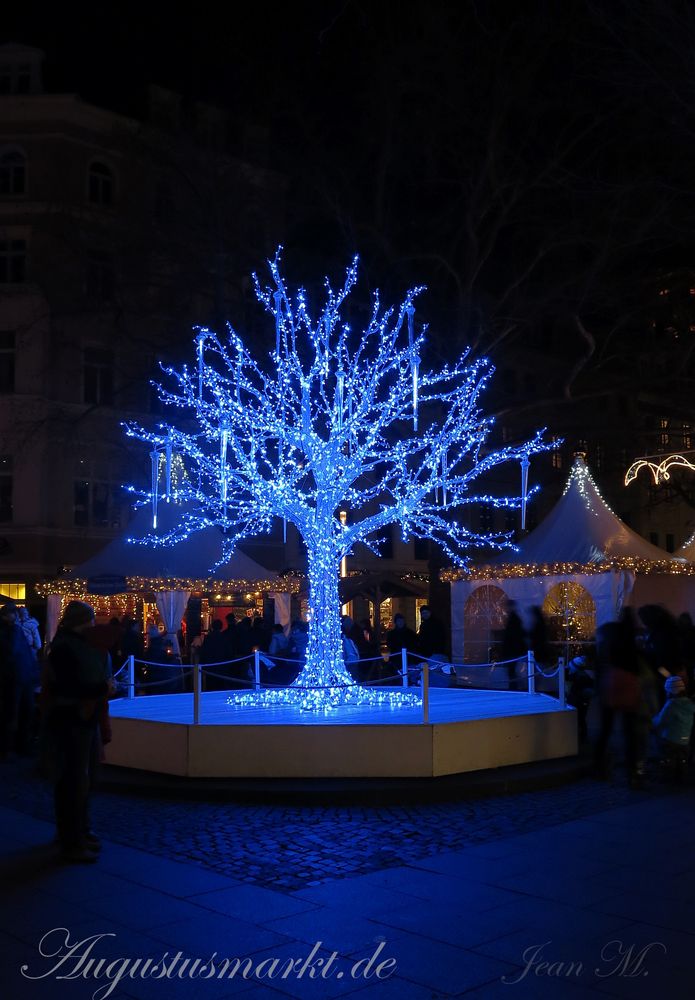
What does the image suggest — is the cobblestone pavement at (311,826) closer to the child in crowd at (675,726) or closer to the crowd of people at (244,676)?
the child in crowd at (675,726)

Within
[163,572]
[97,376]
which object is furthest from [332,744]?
[97,376]

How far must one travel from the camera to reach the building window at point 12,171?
3244cm

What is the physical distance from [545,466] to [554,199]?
20.9 meters

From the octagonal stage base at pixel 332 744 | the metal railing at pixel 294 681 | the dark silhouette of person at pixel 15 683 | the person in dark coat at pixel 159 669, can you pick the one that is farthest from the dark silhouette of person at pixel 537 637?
the dark silhouette of person at pixel 15 683

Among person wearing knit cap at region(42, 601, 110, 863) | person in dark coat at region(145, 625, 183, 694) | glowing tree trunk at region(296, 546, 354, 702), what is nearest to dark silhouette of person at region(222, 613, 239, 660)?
person in dark coat at region(145, 625, 183, 694)

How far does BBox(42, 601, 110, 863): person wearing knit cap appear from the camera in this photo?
304 inches

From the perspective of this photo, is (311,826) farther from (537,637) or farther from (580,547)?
(580,547)

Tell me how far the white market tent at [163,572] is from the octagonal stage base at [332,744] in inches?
427

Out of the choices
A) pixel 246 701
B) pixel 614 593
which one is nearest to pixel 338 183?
pixel 614 593

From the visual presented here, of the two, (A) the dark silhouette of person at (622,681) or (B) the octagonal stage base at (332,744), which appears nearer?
(A) the dark silhouette of person at (622,681)

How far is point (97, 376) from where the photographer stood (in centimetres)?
3284

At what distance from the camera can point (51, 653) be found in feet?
25.9

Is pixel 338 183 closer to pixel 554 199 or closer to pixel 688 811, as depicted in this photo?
pixel 554 199

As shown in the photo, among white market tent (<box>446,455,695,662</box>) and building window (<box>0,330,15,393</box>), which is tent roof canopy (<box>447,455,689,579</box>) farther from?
building window (<box>0,330,15,393</box>)
